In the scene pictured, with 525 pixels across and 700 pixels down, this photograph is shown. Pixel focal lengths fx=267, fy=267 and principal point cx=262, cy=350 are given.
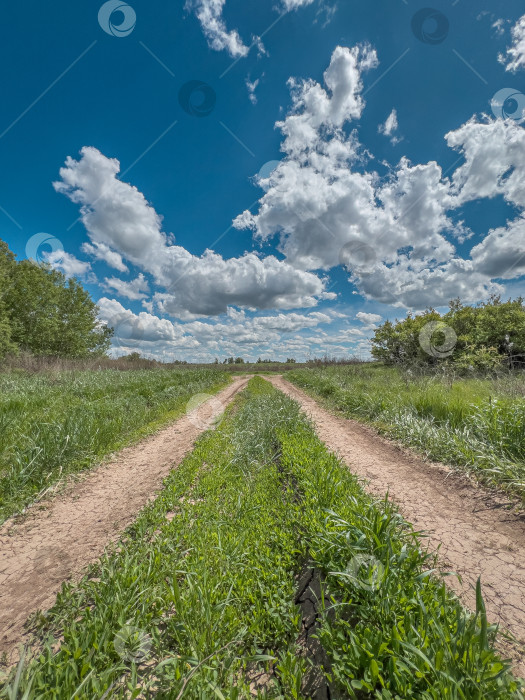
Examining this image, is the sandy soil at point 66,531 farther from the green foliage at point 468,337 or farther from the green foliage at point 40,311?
the green foliage at point 40,311

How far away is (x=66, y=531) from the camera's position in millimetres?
3662

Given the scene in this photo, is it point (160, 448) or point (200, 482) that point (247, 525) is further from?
point (160, 448)

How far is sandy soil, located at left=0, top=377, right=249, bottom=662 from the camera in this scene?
2.56 m

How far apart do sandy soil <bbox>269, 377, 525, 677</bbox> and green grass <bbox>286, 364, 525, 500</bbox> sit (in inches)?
16.3

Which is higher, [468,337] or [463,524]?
[468,337]

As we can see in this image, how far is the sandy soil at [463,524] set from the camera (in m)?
2.46

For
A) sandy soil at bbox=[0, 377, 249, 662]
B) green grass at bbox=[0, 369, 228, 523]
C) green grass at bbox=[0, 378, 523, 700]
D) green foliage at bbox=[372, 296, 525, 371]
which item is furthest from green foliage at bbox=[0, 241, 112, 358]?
green foliage at bbox=[372, 296, 525, 371]

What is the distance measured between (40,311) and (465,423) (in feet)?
123

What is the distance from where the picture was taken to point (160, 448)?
7.00m

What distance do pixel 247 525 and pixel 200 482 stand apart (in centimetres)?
156

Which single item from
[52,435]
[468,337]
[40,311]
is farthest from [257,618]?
[40,311]

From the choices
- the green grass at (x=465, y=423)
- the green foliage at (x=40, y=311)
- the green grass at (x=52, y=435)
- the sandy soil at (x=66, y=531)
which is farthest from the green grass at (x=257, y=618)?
the green foliage at (x=40, y=311)

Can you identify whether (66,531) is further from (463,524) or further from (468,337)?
(468,337)

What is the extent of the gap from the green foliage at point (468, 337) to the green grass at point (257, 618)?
11.6m
